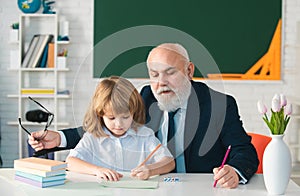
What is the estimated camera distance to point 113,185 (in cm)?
213

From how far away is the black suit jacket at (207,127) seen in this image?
2506mm

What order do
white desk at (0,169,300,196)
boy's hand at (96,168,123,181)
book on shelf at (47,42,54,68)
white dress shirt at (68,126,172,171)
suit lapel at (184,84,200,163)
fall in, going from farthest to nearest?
1. book on shelf at (47,42,54,68)
2. suit lapel at (184,84,200,163)
3. white dress shirt at (68,126,172,171)
4. boy's hand at (96,168,123,181)
5. white desk at (0,169,300,196)

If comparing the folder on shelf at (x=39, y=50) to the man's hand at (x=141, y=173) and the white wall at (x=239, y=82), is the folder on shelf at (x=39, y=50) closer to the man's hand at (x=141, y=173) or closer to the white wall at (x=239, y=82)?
the white wall at (x=239, y=82)

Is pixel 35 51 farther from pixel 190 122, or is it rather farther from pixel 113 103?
pixel 113 103

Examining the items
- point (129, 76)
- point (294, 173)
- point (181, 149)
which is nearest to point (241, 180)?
point (181, 149)

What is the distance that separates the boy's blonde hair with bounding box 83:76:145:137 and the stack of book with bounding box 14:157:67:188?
0.27 meters

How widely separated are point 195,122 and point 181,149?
0.12 m

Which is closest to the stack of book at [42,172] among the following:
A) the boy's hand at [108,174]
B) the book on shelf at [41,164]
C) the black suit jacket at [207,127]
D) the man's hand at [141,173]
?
the book on shelf at [41,164]

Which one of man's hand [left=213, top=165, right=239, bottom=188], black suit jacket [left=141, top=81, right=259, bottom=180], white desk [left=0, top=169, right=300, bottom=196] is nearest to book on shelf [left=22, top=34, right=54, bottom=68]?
black suit jacket [left=141, top=81, right=259, bottom=180]

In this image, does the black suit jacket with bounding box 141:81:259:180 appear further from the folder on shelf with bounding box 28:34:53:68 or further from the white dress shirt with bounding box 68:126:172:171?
the folder on shelf with bounding box 28:34:53:68

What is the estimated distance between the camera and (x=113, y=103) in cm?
223

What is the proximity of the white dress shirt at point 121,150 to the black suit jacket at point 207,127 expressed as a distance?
9 cm

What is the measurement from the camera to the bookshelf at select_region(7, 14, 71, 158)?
5164 millimetres

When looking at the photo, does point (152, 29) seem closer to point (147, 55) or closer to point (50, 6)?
point (147, 55)
